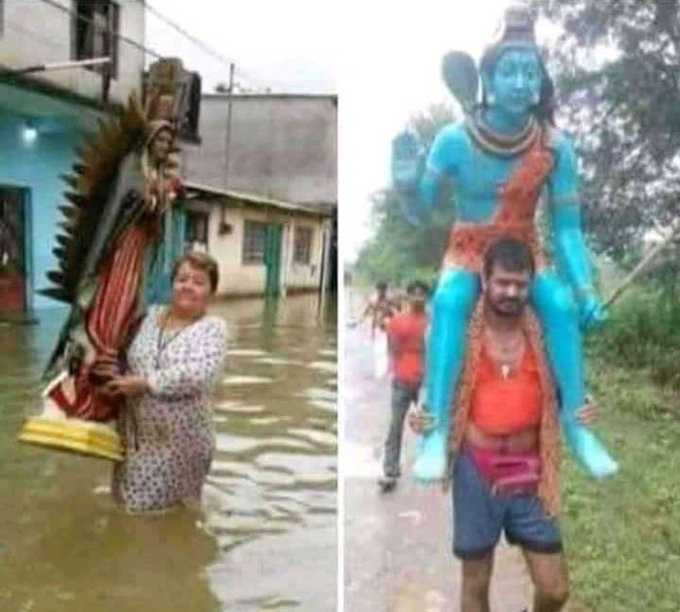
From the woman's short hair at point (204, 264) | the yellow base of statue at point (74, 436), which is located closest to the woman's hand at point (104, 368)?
the yellow base of statue at point (74, 436)

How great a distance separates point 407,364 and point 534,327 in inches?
6.4

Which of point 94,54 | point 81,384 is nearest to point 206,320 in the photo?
point 81,384

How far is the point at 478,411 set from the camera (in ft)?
5.10

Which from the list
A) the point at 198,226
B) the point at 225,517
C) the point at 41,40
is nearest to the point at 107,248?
the point at 198,226

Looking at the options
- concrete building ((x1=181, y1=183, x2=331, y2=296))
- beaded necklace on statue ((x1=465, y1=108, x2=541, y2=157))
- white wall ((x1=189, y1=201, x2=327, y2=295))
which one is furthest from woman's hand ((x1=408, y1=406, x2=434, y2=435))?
concrete building ((x1=181, y1=183, x2=331, y2=296))

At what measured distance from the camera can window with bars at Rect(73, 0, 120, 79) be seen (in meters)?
4.95

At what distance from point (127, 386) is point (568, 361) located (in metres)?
1.42

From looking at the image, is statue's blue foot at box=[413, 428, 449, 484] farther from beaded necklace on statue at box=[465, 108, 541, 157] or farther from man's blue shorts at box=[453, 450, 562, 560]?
beaded necklace on statue at box=[465, 108, 541, 157]

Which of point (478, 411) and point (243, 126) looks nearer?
point (478, 411)

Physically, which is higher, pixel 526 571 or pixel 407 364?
pixel 407 364

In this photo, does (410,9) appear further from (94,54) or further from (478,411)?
(94,54)

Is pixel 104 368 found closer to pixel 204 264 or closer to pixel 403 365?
pixel 204 264

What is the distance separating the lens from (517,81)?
1.51m

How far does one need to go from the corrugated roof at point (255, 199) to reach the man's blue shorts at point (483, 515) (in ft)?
4.65
